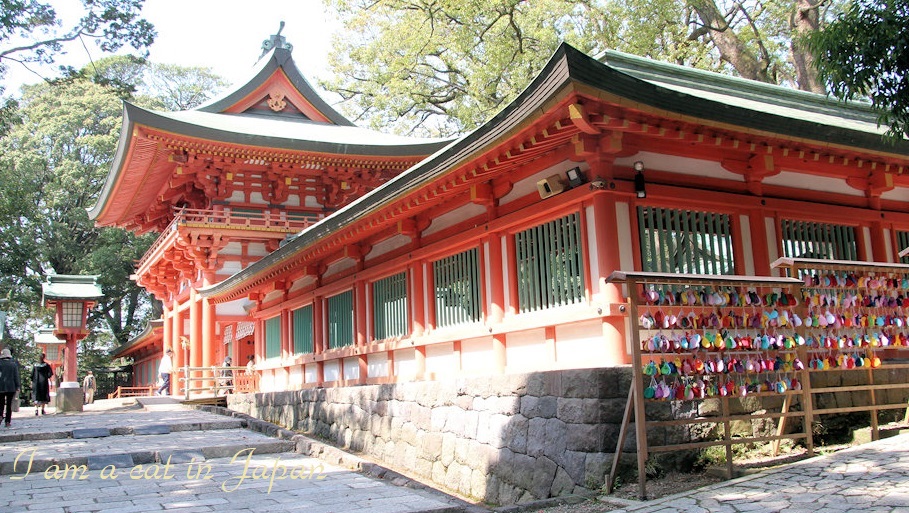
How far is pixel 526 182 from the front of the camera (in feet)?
28.7

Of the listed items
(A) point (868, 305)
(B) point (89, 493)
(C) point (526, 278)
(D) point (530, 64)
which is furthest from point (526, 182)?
(D) point (530, 64)

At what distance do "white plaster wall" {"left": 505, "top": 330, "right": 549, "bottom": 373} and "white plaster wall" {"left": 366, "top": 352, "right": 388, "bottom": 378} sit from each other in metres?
3.65

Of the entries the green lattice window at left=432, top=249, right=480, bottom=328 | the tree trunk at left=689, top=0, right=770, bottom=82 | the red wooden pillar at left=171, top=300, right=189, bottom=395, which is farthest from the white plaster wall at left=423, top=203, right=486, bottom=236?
the red wooden pillar at left=171, top=300, right=189, bottom=395

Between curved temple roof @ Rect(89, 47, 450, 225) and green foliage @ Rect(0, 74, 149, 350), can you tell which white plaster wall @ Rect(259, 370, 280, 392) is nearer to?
curved temple roof @ Rect(89, 47, 450, 225)

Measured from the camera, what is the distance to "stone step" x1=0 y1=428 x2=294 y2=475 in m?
9.60

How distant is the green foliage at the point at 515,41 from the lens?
2233 centimetres

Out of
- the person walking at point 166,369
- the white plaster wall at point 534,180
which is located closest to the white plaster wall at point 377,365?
the white plaster wall at point 534,180

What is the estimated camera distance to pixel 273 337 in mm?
17984

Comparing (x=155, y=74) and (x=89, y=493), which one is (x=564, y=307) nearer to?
(x=89, y=493)

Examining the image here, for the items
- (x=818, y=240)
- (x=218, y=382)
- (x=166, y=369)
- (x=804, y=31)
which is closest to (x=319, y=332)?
(x=218, y=382)

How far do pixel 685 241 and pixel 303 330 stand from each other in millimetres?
9714

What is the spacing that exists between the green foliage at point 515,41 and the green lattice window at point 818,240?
458 inches

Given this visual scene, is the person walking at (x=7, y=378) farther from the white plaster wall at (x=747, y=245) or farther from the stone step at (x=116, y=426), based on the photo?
the white plaster wall at (x=747, y=245)

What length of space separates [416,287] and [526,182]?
120 inches
